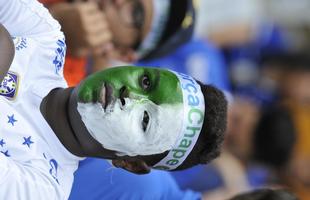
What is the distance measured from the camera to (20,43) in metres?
2.12

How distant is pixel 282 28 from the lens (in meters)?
4.77

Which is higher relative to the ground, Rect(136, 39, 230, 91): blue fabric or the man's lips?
the man's lips

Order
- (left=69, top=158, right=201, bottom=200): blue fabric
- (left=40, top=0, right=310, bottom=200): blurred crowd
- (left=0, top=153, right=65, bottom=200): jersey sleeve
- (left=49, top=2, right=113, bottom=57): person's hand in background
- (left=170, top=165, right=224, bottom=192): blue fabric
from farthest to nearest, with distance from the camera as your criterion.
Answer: (left=170, top=165, right=224, bottom=192): blue fabric, (left=40, top=0, right=310, bottom=200): blurred crowd, (left=49, top=2, right=113, bottom=57): person's hand in background, (left=69, top=158, right=201, bottom=200): blue fabric, (left=0, top=153, right=65, bottom=200): jersey sleeve

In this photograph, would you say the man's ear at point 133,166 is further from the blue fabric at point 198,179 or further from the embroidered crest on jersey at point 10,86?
the blue fabric at point 198,179

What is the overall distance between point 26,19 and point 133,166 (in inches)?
24.4

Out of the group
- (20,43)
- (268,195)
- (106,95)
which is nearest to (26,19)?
(20,43)

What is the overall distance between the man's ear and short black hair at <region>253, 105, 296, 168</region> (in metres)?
1.97

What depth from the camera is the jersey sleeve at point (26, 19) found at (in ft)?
6.93

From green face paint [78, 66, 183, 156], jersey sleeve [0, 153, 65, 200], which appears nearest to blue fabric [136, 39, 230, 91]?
green face paint [78, 66, 183, 156]

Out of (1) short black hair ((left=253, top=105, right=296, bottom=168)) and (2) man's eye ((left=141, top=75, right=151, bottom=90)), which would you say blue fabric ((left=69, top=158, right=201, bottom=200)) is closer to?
(2) man's eye ((left=141, top=75, right=151, bottom=90))

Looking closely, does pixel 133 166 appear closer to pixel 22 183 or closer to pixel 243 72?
pixel 22 183

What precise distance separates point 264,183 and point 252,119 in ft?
1.39

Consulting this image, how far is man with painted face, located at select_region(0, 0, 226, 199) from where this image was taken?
1.98 m

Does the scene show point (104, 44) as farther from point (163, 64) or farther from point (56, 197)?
point (56, 197)
